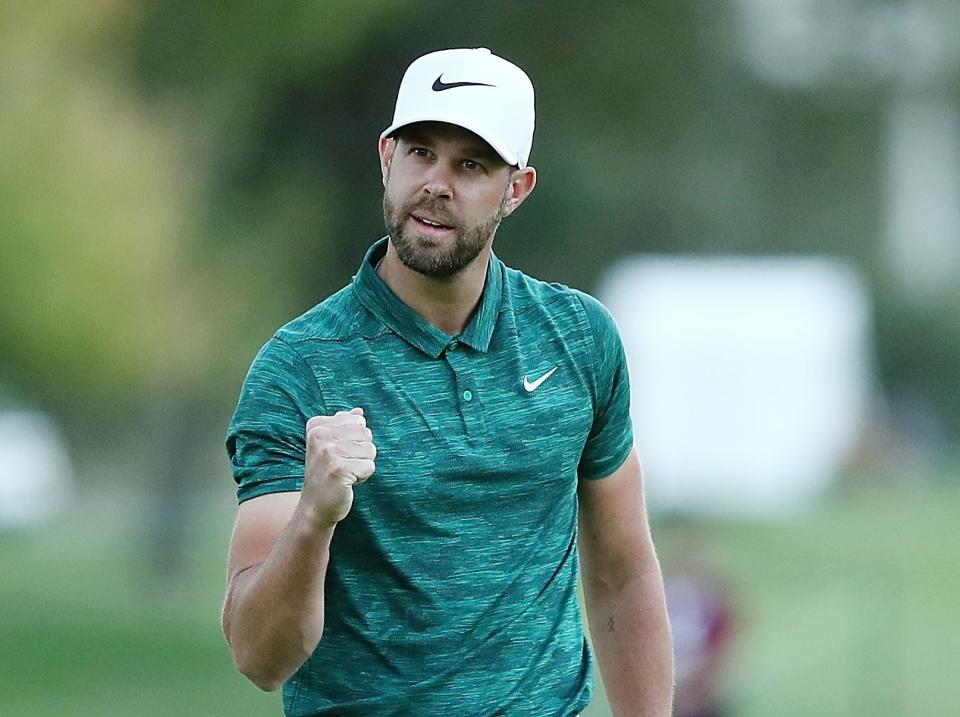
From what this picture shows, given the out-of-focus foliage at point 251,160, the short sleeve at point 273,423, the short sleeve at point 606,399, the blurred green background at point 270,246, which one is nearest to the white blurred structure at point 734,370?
the blurred green background at point 270,246

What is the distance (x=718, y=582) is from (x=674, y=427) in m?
14.2

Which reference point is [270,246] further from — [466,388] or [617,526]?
[466,388]

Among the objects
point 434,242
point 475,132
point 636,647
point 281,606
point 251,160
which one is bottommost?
point 636,647

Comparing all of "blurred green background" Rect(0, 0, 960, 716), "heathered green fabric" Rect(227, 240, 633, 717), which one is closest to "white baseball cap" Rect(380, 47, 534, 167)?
"heathered green fabric" Rect(227, 240, 633, 717)

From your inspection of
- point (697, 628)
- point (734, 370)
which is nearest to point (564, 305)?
point (697, 628)

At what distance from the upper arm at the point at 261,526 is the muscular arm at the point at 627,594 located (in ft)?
2.77

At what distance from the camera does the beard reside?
4.21 metres

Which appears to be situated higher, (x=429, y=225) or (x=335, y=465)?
(x=429, y=225)

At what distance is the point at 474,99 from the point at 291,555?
42.5 inches

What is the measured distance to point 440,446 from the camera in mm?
4180

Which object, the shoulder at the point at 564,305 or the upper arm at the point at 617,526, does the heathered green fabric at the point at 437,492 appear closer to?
the shoulder at the point at 564,305

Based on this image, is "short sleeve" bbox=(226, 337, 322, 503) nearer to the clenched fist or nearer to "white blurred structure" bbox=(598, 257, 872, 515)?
the clenched fist

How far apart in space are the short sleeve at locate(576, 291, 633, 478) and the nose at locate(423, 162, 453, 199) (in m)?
0.46

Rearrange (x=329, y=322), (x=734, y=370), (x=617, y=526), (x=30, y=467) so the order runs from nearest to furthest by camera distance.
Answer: (x=329, y=322), (x=617, y=526), (x=734, y=370), (x=30, y=467)
